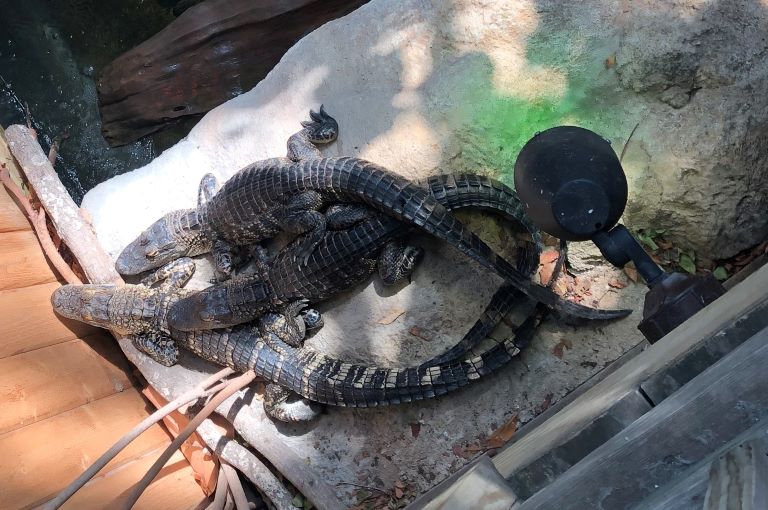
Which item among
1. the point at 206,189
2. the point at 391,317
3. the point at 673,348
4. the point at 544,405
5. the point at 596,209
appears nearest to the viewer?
the point at 673,348

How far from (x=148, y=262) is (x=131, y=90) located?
61.5 inches

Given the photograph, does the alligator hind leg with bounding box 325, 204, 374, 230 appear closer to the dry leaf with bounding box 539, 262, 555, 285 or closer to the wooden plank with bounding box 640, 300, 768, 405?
the dry leaf with bounding box 539, 262, 555, 285

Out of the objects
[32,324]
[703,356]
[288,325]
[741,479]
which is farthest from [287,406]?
[741,479]

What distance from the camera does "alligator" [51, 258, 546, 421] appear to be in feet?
10.2

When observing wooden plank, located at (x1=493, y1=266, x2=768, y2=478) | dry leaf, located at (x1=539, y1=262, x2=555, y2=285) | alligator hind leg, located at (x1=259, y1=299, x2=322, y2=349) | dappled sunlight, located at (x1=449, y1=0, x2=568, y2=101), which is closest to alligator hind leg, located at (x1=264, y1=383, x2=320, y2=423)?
alligator hind leg, located at (x1=259, y1=299, x2=322, y2=349)

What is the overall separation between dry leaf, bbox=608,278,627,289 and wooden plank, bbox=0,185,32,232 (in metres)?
3.56

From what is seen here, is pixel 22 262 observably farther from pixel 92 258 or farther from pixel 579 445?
pixel 579 445

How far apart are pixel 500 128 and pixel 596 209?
5.19ft

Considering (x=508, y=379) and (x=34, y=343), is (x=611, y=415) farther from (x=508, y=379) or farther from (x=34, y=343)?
(x=34, y=343)

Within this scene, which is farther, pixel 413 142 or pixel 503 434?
pixel 413 142

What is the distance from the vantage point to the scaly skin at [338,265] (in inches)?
122

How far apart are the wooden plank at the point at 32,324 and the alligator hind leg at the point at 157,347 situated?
1.24 feet

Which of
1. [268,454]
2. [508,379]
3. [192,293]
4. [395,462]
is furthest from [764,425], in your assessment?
[192,293]

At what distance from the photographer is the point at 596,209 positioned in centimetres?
169
